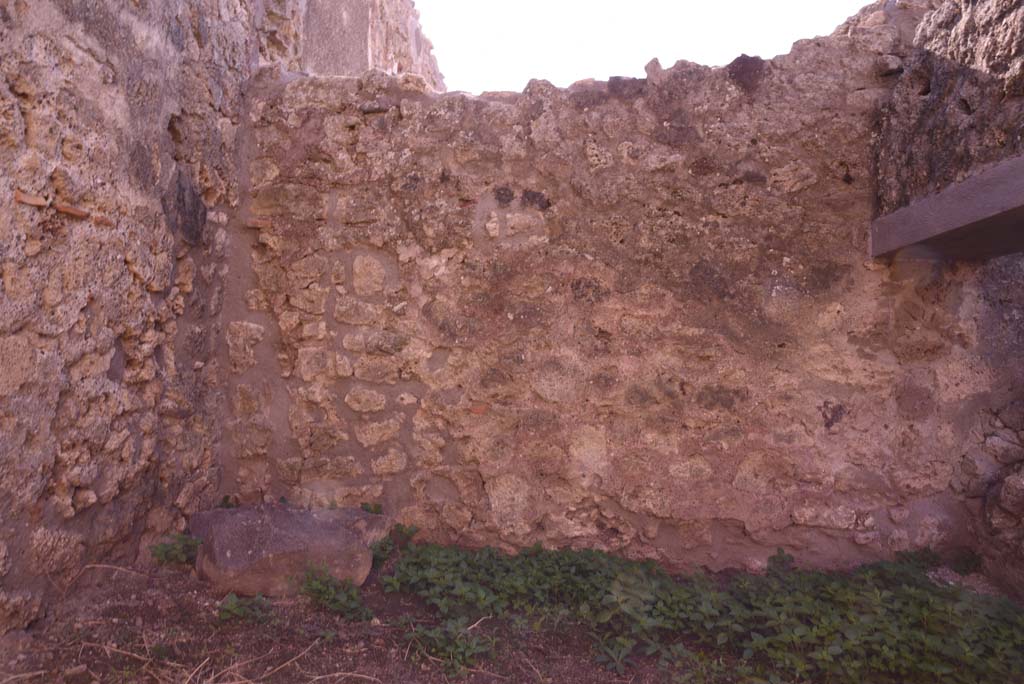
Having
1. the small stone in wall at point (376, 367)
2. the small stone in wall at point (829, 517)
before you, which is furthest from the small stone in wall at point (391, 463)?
the small stone in wall at point (829, 517)

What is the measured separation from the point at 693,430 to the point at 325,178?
1783mm

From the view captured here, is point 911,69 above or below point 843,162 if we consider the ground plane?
above

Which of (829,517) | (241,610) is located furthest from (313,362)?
(829,517)

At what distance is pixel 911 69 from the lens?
9.08 ft

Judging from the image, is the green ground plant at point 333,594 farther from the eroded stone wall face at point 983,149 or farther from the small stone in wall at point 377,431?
the eroded stone wall face at point 983,149

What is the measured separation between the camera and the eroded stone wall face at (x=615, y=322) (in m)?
2.89

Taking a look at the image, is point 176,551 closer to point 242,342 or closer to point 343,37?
point 242,342

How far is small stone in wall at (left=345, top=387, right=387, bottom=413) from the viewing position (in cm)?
305

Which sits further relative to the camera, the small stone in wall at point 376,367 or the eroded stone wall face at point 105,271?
the small stone in wall at point 376,367

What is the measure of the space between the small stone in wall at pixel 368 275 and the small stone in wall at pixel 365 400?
15.9 inches

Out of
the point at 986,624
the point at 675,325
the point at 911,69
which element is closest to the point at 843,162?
the point at 911,69

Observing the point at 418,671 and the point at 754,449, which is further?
the point at 754,449

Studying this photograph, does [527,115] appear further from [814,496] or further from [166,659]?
[166,659]

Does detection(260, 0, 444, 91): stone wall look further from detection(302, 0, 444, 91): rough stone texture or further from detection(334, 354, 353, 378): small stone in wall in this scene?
detection(334, 354, 353, 378): small stone in wall
